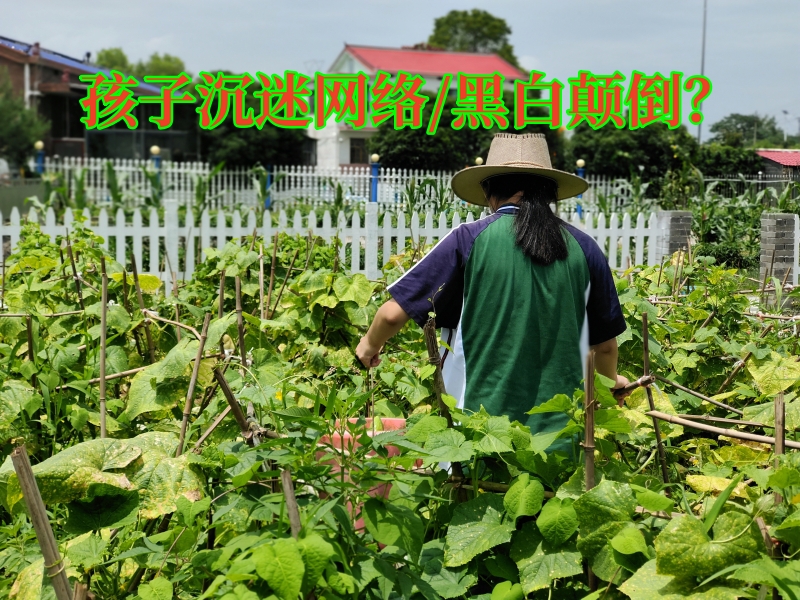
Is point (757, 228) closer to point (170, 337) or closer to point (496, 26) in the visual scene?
point (170, 337)

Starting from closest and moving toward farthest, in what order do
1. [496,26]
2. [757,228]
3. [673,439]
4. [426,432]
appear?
[426,432] → [673,439] → [757,228] → [496,26]

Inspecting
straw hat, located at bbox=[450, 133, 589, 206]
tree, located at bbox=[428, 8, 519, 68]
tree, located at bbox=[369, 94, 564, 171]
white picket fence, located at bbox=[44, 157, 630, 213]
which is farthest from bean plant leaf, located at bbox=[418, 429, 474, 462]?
tree, located at bbox=[428, 8, 519, 68]

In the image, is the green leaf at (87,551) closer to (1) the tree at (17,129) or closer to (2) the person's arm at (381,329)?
(2) the person's arm at (381,329)

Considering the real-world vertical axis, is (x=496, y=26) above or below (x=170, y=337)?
above

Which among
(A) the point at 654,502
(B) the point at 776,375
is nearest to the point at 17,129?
(B) the point at 776,375

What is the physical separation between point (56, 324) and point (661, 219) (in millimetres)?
7251

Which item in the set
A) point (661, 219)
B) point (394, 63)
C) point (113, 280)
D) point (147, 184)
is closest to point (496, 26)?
point (394, 63)

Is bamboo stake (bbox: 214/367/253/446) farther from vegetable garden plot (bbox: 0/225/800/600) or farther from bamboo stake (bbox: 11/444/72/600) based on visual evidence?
bamboo stake (bbox: 11/444/72/600)

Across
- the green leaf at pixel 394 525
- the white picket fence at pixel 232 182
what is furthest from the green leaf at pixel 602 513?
the white picket fence at pixel 232 182

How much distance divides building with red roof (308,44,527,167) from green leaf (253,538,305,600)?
36442 mm

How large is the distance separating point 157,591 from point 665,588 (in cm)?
73

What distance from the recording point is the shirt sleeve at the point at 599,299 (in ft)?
6.91

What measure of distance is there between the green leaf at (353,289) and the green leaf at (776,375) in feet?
4.08

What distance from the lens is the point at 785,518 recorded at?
46.5 inches
